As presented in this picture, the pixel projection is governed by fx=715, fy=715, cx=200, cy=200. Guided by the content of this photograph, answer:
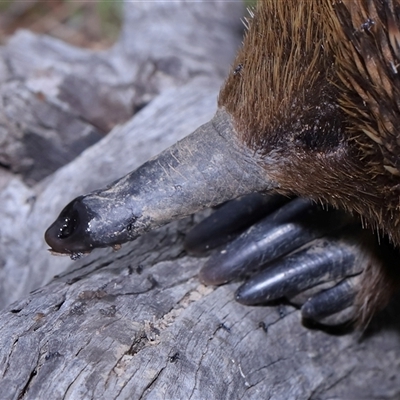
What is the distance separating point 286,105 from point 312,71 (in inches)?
2.6

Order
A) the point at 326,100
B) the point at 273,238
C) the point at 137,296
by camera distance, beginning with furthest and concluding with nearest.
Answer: the point at 273,238
the point at 137,296
the point at 326,100

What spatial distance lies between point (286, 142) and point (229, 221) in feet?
0.84

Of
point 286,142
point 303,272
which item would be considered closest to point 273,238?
point 303,272

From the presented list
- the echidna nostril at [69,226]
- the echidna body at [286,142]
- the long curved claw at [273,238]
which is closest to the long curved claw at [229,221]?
the long curved claw at [273,238]

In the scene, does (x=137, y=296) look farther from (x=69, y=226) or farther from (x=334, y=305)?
(x=334, y=305)

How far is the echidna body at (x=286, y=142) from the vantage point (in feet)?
3.14

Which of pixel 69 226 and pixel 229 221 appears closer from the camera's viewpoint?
pixel 69 226

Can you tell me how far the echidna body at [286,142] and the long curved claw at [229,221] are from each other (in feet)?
0.49

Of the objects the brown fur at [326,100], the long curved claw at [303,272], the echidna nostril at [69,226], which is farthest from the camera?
the long curved claw at [303,272]

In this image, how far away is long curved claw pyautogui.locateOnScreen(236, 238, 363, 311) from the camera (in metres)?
1.22

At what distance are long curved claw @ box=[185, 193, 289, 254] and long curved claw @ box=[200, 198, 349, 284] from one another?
24 mm

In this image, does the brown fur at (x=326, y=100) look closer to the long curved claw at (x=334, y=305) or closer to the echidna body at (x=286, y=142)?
the echidna body at (x=286, y=142)

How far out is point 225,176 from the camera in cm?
110

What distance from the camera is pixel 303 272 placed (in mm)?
1236
